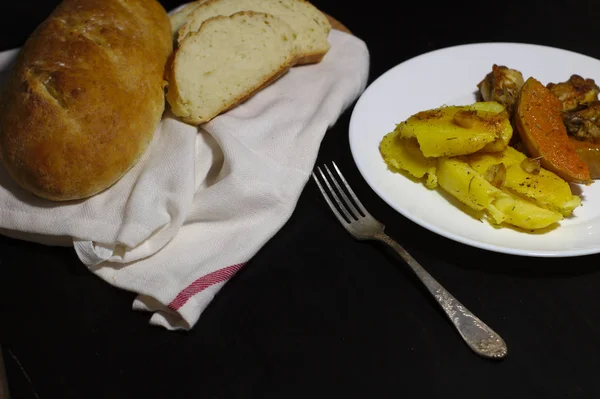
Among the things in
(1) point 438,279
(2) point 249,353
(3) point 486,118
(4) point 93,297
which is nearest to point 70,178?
(4) point 93,297

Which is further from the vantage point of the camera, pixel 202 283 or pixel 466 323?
pixel 202 283

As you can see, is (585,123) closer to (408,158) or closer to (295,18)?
(408,158)

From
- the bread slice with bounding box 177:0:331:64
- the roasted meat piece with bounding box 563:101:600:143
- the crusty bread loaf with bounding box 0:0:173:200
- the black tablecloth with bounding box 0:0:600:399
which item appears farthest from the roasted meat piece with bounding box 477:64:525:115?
the crusty bread loaf with bounding box 0:0:173:200

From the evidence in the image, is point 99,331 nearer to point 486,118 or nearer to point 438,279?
point 438,279

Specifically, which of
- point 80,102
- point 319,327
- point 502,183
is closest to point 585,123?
point 502,183

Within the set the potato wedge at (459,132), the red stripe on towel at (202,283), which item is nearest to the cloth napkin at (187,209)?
the red stripe on towel at (202,283)
